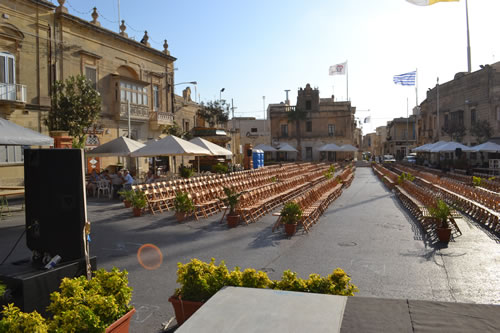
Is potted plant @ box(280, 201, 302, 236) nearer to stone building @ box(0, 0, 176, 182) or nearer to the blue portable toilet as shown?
stone building @ box(0, 0, 176, 182)

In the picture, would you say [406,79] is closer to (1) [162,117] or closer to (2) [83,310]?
(1) [162,117]

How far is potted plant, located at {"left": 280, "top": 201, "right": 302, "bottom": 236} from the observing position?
9266mm

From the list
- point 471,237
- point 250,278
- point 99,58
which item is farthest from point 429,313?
point 99,58

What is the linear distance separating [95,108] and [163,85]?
10.2m

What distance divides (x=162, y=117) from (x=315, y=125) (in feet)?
115

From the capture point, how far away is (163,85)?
98.7ft

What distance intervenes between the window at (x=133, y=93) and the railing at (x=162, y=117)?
1.01 m

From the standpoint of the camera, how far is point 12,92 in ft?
57.9

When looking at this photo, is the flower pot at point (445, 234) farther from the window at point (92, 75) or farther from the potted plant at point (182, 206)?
the window at point (92, 75)

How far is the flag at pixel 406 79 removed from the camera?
39.1 m

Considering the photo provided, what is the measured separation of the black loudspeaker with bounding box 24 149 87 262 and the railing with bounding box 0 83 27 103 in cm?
1563

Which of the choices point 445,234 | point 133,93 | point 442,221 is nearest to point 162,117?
point 133,93

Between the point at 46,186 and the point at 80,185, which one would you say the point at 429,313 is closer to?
the point at 80,185

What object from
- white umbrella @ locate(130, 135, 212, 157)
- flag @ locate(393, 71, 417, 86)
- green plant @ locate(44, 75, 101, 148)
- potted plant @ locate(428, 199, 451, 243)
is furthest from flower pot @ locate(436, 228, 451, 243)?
flag @ locate(393, 71, 417, 86)
